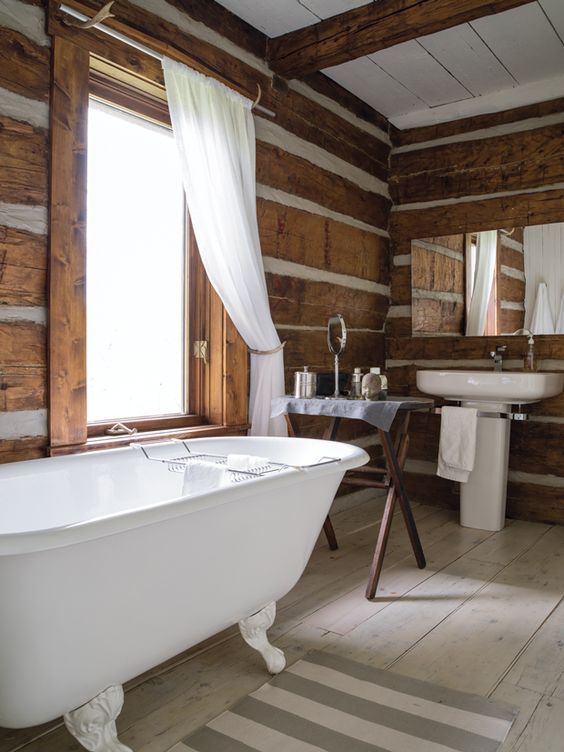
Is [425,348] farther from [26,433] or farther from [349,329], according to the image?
[26,433]

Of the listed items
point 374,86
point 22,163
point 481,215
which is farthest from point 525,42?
point 22,163

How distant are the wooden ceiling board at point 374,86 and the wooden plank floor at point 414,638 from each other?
8.61ft

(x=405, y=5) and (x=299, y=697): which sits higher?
(x=405, y=5)

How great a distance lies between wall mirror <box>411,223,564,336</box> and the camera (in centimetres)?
372

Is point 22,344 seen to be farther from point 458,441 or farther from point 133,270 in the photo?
point 458,441

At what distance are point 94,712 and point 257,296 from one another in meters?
1.94

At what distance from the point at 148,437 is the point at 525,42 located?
2752mm

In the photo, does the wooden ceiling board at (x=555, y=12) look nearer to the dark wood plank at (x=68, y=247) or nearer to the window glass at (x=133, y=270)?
the window glass at (x=133, y=270)

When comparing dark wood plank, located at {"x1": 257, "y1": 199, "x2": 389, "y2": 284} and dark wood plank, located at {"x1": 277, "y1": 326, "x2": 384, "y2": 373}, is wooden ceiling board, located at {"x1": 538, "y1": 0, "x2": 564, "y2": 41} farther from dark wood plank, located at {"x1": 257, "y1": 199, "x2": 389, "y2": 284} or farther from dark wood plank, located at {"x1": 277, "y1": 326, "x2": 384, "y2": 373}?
dark wood plank, located at {"x1": 277, "y1": 326, "x2": 384, "y2": 373}

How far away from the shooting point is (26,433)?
2.19m

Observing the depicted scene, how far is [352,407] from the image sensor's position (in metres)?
2.76

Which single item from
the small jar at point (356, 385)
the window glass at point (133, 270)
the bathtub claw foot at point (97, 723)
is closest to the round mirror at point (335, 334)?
the small jar at point (356, 385)

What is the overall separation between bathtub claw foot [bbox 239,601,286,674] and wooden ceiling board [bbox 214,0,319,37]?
8.53 feet

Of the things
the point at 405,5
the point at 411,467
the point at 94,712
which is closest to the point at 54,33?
the point at 405,5
